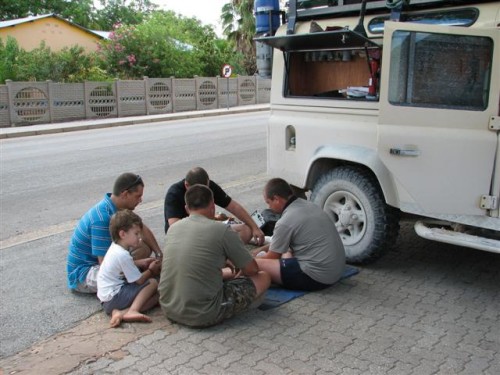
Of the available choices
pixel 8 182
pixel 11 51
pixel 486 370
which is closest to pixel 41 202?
pixel 8 182

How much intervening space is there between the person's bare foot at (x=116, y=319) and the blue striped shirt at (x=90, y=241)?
551 mm

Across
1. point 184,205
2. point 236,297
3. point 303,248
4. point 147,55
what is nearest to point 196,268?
point 236,297

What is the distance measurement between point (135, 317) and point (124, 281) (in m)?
0.34

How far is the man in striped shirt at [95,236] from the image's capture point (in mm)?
4555

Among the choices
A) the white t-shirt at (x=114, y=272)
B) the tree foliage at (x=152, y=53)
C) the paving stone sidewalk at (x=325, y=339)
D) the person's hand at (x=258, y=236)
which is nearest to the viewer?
the paving stone sidewalk at (x=325, y=339)

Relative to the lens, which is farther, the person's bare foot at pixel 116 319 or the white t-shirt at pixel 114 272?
the white t-shirt at pixel 114 272

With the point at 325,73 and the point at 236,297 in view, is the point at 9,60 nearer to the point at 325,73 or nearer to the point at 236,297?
the point at 325,73

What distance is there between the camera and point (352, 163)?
5207 millimetres

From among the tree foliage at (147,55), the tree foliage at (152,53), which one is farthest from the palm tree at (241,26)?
the tree foliage at (152,53)

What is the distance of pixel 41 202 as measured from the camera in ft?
26.9

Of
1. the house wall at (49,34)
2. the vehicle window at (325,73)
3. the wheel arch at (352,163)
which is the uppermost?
the house wall at (49,34)

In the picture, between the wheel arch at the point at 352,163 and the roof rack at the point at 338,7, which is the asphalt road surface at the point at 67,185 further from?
the roof rack at the point at 338,7

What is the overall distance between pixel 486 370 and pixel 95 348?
2482 mm

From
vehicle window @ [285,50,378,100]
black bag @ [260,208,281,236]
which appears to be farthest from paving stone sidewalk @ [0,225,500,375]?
vehicle window @ [285,50,378,100]
